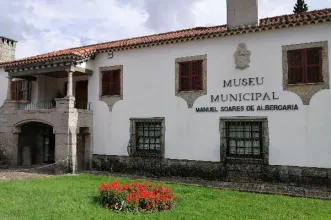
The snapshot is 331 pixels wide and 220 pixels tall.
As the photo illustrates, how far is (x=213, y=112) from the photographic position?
13031 millimetres

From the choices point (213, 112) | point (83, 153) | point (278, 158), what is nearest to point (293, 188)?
point (278, 158)

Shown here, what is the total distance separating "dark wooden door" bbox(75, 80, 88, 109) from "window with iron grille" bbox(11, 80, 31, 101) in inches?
121

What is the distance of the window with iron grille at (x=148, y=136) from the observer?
14.3 metres

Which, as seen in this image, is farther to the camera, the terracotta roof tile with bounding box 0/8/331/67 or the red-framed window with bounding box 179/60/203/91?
the red-framed window with bounding box 179/60/203/91

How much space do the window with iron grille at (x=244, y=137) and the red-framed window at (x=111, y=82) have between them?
5665mm

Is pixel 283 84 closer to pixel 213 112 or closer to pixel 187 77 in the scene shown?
pixel 213 112

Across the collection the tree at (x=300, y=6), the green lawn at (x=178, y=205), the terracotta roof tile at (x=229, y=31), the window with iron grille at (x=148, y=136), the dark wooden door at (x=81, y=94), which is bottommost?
the green lawn at (x=178, y=205)

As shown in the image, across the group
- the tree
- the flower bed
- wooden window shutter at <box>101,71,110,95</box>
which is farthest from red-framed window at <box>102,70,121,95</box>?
the tree

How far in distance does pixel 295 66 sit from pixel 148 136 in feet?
23.1

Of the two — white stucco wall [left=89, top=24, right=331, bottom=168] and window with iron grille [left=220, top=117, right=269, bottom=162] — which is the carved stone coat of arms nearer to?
white stucco wall [left=89, top=24, right=331, bottom=168]

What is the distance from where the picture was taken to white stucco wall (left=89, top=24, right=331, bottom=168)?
37.0 feet

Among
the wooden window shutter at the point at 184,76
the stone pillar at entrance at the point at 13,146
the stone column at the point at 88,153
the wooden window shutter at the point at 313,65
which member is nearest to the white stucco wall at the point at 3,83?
the stone pillar at entrance at the point at 13,146

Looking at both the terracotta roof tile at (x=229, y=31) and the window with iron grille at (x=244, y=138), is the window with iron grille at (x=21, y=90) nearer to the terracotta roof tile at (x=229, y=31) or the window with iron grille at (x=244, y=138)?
the terracotta roof tile at (x=229, y=31)

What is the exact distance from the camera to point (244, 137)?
Result: 12586 mm
